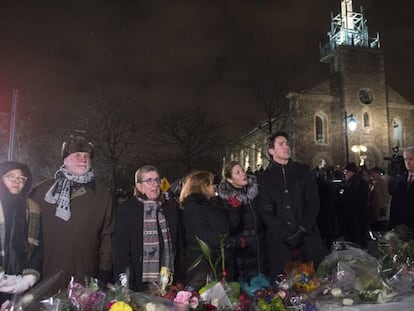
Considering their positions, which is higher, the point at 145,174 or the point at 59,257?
the point at 145,174

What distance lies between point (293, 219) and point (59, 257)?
2581mm

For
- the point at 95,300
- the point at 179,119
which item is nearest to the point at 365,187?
the point at 95,300

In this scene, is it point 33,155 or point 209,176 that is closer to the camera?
point 209,176

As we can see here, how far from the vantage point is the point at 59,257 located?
4.19 metres

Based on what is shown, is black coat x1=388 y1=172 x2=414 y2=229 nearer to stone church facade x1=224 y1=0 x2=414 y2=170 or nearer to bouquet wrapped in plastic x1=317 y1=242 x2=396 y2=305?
bouquet wrapped in plastic x1=317 y1=242 x2=396 y2=305

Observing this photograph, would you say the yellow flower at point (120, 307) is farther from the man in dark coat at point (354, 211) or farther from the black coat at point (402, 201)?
the man in dark coat at point (354, 211)

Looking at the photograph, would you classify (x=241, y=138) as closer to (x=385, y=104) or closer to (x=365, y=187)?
(x=385, y=104)

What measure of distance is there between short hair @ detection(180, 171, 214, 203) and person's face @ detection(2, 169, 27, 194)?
182 cm

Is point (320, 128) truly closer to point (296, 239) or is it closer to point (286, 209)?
point (286, 209)

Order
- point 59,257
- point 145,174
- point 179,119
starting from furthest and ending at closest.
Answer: point 179,119 → point 145,174 → point 59,257

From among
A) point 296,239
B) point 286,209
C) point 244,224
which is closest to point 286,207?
point 286,209

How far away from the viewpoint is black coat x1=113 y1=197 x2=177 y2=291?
4516mm

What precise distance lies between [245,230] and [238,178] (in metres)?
0.65

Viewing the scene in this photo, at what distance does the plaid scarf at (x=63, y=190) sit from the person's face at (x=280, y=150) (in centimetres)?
216
